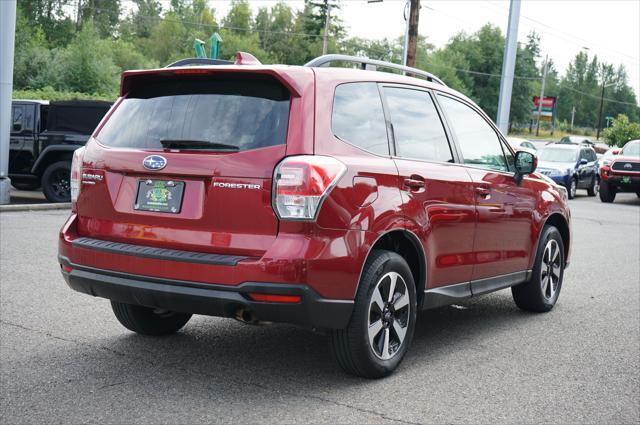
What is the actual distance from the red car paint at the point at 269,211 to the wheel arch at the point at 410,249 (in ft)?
0.07

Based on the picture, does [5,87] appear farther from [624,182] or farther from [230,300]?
[624,182]

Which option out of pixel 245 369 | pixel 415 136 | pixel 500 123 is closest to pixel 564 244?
pixel 415 136

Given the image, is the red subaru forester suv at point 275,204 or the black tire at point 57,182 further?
the black tire at point 57,182

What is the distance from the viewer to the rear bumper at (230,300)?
447 cm

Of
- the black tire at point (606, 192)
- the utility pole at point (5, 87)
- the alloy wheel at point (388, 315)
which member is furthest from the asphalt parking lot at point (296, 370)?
the black tire at point (606, 192)

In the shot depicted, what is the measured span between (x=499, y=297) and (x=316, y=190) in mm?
4350

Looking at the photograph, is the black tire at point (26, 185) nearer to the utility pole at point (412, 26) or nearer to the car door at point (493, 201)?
the car door at point (493, 201)

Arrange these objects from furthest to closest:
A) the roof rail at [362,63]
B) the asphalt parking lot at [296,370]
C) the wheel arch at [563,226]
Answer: the wheel arch at [563,226] < the roof rail at [362,63] < the asphalt parking lot at [296,370]

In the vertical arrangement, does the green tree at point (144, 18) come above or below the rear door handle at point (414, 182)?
above

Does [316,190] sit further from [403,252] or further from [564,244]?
[564,244]

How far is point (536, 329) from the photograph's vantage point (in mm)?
6891

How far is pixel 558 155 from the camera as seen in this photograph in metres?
27.1

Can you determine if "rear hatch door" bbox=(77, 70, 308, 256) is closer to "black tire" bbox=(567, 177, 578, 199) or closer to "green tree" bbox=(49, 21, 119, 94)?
"black tire" bbox=(567, 177, 578, 199)

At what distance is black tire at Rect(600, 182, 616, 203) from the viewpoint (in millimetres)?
25703
